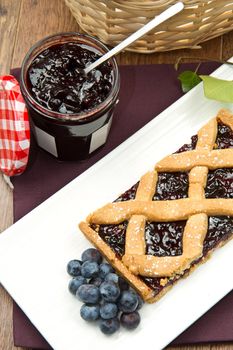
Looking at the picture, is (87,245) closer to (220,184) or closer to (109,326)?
(109,326)

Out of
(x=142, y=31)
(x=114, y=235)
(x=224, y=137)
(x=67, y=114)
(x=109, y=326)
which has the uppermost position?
(x=142, y=31)

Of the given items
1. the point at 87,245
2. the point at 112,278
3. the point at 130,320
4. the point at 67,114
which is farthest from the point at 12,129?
the point at 130,320

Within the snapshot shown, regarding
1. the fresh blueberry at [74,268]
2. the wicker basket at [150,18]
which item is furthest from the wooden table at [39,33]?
the fresh blueberry at [74,268]

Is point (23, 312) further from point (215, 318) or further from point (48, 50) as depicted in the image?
point (48, 50)

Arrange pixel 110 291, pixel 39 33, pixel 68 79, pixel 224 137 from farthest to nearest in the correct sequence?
pixel 39 33, pixel 224 137, pixel 68 79, pixel 110 291

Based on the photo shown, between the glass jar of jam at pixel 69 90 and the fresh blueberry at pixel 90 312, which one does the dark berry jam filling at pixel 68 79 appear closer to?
the glass jar of jam at pixel 69 90
